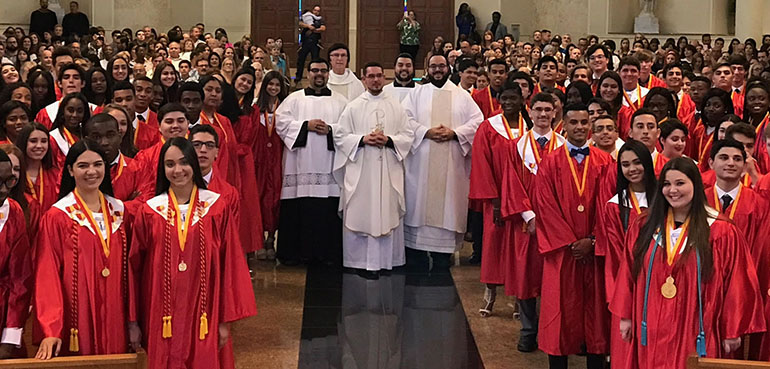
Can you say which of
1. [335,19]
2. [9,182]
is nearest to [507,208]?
[9,182]

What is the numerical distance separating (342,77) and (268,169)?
112 centimetres

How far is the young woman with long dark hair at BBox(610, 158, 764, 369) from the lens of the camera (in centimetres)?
557

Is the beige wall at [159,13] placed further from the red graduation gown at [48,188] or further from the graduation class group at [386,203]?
the red graduation gown at [48,188]

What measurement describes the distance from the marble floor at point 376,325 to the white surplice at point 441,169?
0.43 m

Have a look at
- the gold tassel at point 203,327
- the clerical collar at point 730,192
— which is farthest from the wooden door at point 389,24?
the gold tassel at point 203,327

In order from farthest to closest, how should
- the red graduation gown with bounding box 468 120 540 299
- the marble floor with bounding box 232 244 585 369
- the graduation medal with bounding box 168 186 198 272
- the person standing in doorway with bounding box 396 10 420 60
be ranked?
the person standing in doorway with bounding box 396 10 420 60 → the red graduation gown with bounding box 468 120 540 299 → the marble floor with bounding box 232 244 585 369 → the graduation medal with bounding box 168 186 198 272

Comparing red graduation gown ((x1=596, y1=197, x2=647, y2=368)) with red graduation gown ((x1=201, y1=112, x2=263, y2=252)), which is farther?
red graduation gown ((x1=201, y1=112, x2=263, y2=252))

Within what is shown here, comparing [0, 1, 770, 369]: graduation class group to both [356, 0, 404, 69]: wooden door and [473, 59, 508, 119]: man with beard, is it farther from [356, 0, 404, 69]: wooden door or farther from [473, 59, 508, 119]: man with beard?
[356, 0, 404, 69]: wooden door

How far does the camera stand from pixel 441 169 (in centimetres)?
1050

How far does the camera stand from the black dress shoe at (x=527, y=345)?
26.0 ft

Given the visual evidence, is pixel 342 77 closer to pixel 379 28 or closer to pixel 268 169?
pixel 268 169

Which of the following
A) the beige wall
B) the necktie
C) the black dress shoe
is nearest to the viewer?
the necktie

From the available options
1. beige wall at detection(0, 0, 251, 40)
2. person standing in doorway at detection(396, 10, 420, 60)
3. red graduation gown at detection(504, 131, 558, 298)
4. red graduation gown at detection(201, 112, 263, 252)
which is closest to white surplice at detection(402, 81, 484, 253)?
red graduation gown at detection(201, 112, 263, 252)

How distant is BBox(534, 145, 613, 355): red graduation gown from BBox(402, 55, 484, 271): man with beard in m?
3.31
